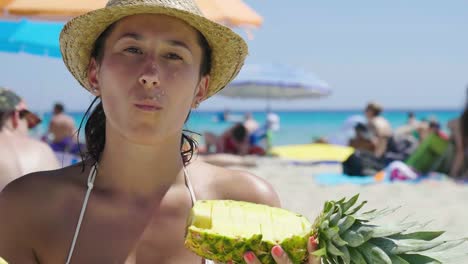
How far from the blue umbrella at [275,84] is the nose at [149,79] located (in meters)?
17.6

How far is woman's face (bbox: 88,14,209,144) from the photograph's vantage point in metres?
2.11

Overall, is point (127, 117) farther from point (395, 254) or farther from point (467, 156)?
point (467, 156)

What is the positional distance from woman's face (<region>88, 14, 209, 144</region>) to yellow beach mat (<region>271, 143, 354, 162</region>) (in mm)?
14731

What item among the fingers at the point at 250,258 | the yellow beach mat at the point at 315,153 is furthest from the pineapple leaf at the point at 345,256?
the yellow beach mat at the point at 315,153

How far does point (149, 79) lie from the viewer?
6.87ft

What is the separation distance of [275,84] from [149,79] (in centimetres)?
1818

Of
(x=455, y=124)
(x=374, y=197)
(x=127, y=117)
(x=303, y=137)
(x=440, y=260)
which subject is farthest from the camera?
(x=303, y=137)

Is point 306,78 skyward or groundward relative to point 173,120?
groundward

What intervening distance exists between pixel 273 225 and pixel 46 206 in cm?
76

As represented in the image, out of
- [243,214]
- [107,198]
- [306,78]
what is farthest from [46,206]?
[306,78]

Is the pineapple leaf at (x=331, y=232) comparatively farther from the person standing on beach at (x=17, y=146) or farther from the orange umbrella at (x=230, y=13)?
the orange umbrella at (x=230, y=13)

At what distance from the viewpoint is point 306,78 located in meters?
21.2

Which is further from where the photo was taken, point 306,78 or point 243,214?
point 306,78

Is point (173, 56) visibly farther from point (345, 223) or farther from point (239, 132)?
point (239, 132)
